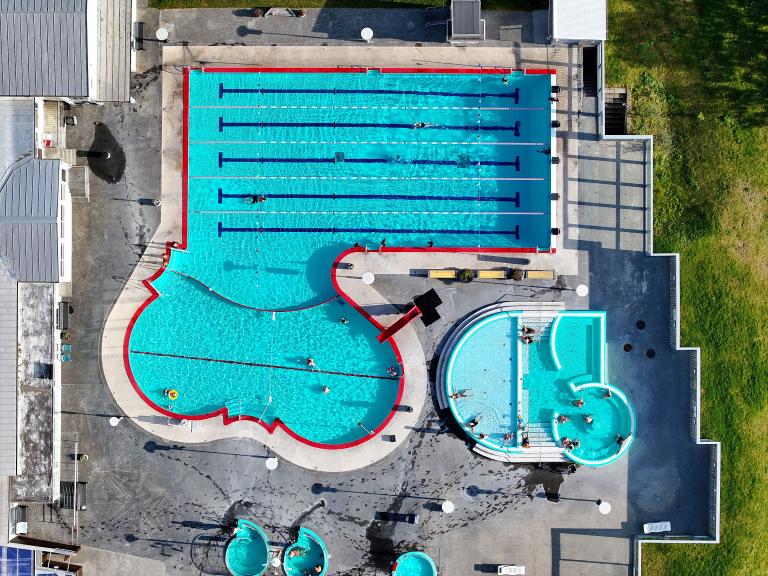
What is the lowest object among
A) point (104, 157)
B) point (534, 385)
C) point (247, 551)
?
point (247, 551)

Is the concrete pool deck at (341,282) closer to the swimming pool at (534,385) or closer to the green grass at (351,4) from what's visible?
the green grass at (351,4)

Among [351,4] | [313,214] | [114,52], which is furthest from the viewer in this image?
[351,4]

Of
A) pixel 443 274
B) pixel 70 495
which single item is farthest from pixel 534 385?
pixel 70 495

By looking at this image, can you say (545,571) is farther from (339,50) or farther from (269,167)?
(339,50)

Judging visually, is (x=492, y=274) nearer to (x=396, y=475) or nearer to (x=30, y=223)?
(x=396, y=475)

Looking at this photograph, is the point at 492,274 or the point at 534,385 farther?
the point at 534,385

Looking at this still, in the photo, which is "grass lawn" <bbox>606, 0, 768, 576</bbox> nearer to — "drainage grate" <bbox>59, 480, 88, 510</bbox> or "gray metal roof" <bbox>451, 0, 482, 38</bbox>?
"gray metal roof" <bbox>451, 0, 482, 38</bbox>

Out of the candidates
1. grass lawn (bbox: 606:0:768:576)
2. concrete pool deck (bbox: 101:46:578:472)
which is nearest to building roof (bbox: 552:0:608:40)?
grass lawn (bbox: 606:0:768:576)

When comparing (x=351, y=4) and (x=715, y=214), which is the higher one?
(x=351, y=4)
